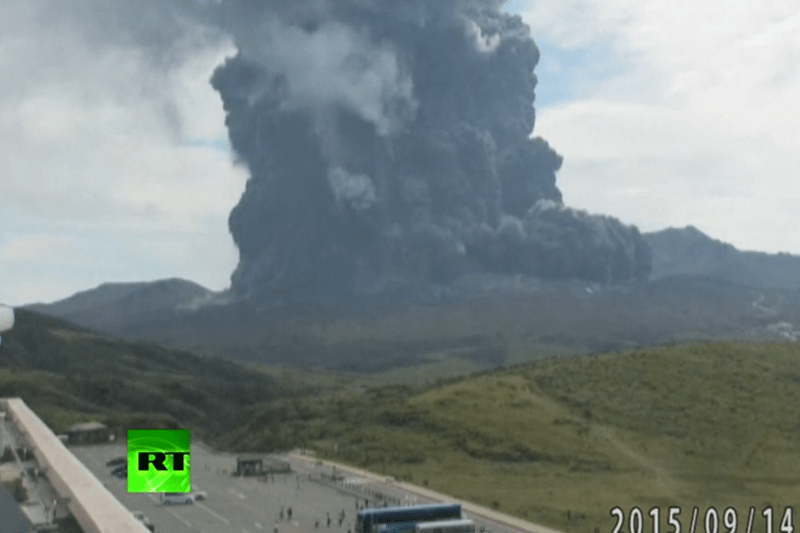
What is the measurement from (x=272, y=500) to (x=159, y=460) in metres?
56.9

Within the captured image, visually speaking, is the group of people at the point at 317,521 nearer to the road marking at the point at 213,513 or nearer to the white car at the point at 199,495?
the road marking at the point at 213,513

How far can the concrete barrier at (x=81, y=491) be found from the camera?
148 feet

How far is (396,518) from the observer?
7438cm

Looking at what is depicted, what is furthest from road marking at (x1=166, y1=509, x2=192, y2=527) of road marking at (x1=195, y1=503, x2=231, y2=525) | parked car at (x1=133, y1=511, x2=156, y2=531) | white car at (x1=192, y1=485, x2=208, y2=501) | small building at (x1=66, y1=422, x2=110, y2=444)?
small building at (x1=66, y1=422, x2=110, y2=444)

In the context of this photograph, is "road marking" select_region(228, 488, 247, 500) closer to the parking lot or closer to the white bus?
the parking lot

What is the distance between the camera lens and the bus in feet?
242

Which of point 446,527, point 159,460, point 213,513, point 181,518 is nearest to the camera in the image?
point 159,460

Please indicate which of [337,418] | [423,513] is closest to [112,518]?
[423,513]

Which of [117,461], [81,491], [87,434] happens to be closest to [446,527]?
[81,491]

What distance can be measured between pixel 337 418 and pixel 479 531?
72.2 meters

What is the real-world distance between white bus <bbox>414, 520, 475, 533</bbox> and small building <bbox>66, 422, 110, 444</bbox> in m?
82.9

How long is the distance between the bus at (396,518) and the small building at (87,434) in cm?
8044

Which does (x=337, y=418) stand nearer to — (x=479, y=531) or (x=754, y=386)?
(x=754, y=386)

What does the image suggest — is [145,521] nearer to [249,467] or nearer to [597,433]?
[249,467]
